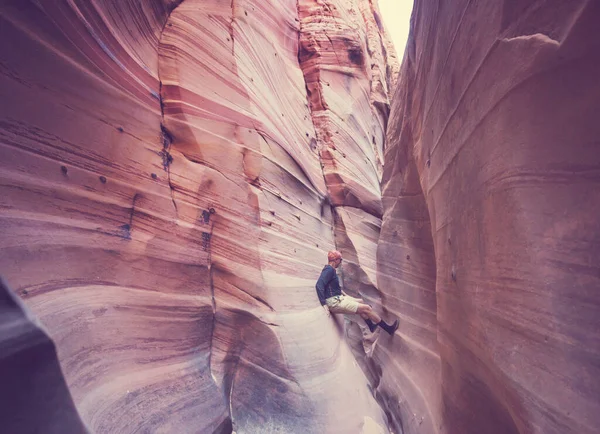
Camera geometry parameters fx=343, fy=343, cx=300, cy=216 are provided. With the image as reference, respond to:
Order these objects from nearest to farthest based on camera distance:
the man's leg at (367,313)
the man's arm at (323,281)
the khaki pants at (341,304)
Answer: the man's arm at (323,281)
the khaki pants at (341,304)
the man's leg at (367,313)

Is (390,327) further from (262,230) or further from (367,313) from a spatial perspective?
(262,230)

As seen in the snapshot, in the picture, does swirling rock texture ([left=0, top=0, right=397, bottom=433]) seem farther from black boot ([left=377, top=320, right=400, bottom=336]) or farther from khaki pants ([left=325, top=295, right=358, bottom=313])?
black boot ([left=377, top=320, right=400, bottom=336])

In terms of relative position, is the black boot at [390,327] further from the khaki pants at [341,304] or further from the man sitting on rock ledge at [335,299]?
the khaki pants at [341,304]

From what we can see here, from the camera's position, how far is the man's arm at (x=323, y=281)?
14.3 ft

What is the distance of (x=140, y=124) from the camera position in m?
3.13

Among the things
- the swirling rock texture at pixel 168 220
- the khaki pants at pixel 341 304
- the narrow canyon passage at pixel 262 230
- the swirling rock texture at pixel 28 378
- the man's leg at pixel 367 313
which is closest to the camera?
the swirling rock texture at pixel 28 378

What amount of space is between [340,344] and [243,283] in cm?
164

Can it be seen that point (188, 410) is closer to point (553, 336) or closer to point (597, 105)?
point (553, 336)

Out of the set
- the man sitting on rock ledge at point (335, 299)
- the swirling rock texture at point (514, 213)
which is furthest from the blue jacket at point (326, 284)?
the swirling rock texture at point (514, 213)

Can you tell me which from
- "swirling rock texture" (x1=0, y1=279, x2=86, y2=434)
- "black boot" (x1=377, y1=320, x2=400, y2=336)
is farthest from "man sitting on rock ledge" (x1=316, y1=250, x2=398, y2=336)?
"swirling rock texture" (x1=0, y1=279, x2=86, y2=434)

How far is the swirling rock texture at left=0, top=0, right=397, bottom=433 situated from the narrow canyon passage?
0.02 m

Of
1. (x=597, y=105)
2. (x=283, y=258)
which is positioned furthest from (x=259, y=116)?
(x=597, y=105)

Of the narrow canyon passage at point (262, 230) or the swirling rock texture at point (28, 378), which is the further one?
the narrow canyon passage at point (262, 230)

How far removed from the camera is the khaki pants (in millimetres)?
4504
